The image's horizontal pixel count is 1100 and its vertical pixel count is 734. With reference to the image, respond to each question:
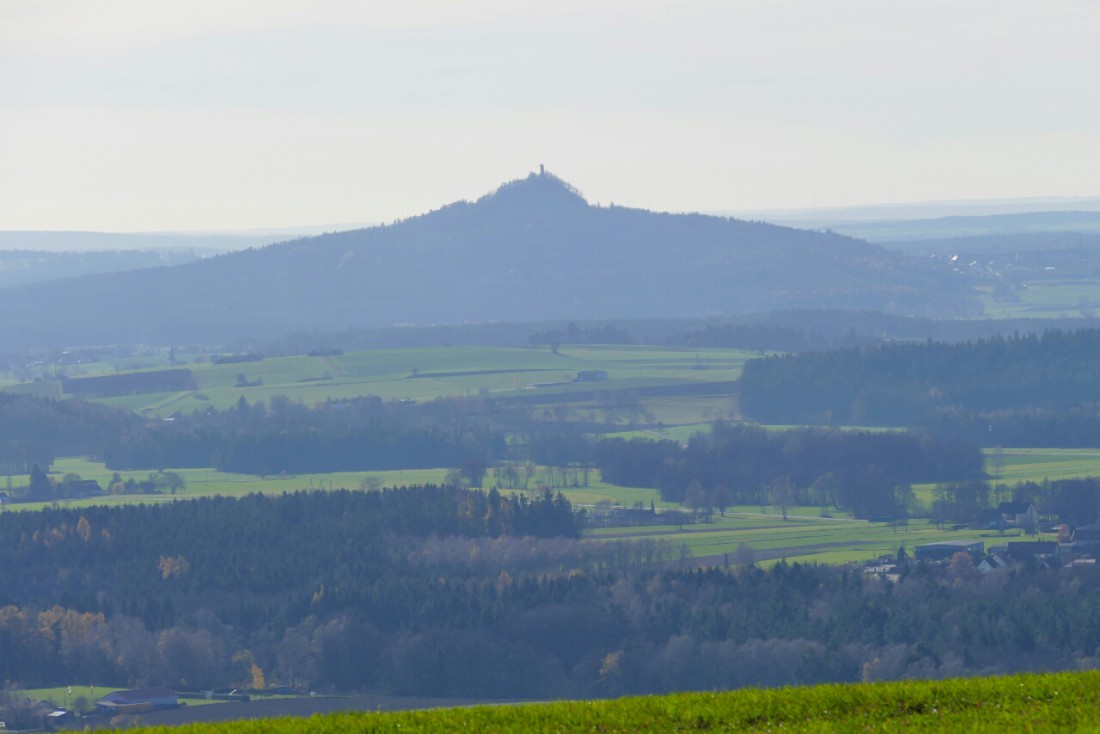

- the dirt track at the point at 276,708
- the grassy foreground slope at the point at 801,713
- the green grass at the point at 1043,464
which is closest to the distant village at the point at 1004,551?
the green grass at the point at 1043,464

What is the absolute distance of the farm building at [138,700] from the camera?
74.4 metres

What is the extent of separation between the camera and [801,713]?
2986 centimetres

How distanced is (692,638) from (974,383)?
11580 centimetres

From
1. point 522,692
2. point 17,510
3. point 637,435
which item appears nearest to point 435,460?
point 637,435

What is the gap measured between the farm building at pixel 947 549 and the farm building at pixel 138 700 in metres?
38.8

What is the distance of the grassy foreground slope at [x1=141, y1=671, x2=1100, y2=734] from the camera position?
29.1 m

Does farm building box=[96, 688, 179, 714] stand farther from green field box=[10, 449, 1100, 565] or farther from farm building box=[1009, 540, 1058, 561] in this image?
farm building box=[1009, 540, 1058, 561]

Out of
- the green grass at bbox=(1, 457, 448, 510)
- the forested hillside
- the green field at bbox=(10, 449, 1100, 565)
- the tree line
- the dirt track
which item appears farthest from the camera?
the green grass at bbox=(1, 457, 448, 510)

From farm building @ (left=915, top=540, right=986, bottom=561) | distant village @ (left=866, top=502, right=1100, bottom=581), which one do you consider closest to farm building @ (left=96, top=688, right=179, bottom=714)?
distant village @ (left=866, top=502, right=1100, bottom=581)

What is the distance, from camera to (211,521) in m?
115

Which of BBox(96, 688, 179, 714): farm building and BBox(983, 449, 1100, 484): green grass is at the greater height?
BBox(96, 688, 179, 714): farm building

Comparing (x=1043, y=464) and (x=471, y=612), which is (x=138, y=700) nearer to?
(x=471, y=612)

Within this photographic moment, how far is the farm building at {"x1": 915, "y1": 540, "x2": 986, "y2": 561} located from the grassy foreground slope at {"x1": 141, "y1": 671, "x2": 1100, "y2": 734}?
69096mm

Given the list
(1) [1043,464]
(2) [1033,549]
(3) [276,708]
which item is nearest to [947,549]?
(2) [1033,549]
